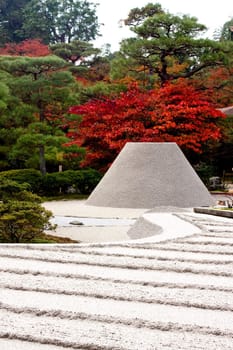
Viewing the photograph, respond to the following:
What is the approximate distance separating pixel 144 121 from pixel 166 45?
3713mm

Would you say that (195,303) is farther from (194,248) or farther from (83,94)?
(83,94)

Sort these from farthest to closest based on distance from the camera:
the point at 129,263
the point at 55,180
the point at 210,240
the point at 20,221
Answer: the point at 55,180, the point at 20,221, the point at 210,240, the point at 129,263

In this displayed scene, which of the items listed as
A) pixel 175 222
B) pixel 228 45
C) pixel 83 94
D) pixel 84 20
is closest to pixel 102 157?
pixel 83 94

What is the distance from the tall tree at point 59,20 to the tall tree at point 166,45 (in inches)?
662

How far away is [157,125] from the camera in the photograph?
16.8 meters

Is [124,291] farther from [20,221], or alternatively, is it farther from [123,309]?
[20,221]

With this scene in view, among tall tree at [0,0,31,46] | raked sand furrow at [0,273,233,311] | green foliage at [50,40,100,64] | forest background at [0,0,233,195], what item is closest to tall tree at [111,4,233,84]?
forest background at [0,0,233,195]

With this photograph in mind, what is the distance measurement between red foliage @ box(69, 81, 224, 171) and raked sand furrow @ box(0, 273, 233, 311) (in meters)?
12.1

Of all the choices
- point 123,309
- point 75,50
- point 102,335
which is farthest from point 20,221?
point 75,50

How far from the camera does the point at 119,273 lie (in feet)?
14.7

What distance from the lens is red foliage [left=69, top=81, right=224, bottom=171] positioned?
653 inches

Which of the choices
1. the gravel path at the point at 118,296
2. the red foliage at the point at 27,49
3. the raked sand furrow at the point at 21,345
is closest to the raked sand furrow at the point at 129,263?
the gravel path at the point at 118,296

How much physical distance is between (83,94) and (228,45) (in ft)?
17.4

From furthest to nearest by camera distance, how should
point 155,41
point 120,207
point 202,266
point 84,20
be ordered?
point 84,20
point 155,41
point 120,207
point 202,266
